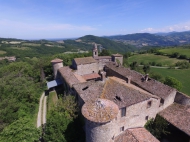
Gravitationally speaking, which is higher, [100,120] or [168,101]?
[100,120]

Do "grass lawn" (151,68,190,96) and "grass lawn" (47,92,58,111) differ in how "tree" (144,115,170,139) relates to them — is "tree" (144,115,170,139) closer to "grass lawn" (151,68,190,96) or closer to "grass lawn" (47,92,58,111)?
"grass lawn" (47,92,58,111)

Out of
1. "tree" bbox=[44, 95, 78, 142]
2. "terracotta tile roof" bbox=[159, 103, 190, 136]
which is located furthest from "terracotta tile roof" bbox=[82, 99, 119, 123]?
"terracotta tile roof" bbox=[159, 103, 190, 136]

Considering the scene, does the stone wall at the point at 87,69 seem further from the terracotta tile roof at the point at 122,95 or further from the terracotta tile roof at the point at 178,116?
the terracotta tile roof at the point at 178,116

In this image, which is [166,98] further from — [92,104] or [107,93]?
[92,104]

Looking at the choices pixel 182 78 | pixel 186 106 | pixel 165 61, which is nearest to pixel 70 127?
pixel 186 106

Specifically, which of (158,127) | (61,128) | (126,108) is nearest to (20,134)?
(61,128)

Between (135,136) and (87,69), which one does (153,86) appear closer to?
(135,136)
